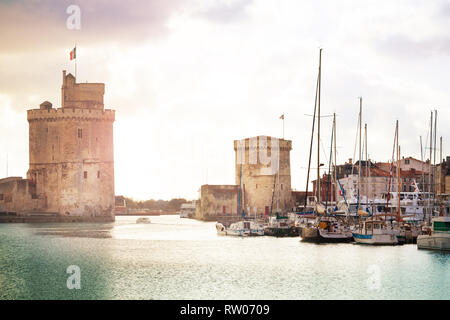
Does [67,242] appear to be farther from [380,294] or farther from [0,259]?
[380,294]

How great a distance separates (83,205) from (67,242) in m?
21.0

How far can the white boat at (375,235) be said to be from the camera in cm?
2453

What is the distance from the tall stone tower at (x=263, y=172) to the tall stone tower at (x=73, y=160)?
10105 mm

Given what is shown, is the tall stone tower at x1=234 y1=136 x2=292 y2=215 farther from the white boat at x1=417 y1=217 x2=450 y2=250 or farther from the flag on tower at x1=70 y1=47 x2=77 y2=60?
the white boat at x1=417 y1=217 x2=450 y2=250

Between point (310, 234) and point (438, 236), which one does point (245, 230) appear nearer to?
point (310, 234)

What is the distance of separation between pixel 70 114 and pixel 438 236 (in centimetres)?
3437

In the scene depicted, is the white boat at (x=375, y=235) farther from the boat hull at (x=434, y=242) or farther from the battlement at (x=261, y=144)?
the battlement at (x=261, y=144)

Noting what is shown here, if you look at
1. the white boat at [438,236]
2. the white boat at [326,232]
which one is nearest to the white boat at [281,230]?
the white boat at [326,232]

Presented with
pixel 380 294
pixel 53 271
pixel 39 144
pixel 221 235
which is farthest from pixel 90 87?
pixel 380 294

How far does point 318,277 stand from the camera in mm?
17562

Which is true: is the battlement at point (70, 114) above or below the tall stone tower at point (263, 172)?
above

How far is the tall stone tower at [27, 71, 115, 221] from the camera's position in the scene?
50.2 metres

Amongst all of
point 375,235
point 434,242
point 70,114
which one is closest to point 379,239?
point 375,235

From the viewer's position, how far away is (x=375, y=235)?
24.6m
